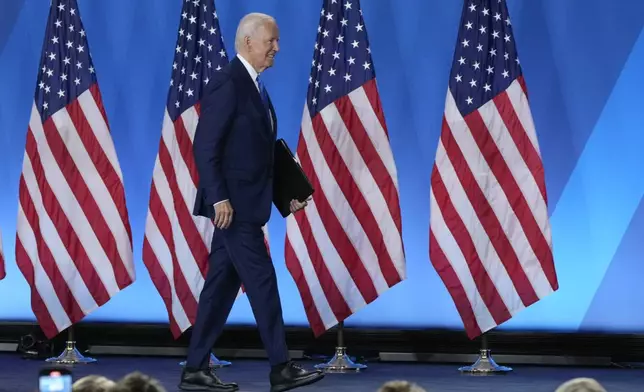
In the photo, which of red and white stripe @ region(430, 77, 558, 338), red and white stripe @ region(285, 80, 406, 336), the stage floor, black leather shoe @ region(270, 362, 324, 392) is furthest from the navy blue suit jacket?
red and white stripe @ region(430, 77, 558, 338)

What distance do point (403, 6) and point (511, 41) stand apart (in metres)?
1.08

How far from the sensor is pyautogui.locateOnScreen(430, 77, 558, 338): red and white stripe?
6223mm

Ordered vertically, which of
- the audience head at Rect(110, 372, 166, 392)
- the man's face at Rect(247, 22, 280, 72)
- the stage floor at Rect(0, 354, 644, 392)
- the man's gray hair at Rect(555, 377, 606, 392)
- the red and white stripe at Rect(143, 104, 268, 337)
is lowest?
the stage floor at Rect(0, 354, 644, 392)

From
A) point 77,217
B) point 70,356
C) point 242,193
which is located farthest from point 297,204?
point 70,356

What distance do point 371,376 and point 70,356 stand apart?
1914mm

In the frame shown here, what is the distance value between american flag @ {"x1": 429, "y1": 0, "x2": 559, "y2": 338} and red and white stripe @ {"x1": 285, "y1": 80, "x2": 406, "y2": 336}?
0.27 meters

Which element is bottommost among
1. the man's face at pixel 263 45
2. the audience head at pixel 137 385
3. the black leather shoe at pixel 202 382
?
the black leather shoe at pixel 202 382

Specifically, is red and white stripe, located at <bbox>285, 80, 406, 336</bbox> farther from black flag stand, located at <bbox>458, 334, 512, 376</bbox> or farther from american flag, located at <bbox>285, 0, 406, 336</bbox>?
black flag stand, located at <bbox>458, 334, 512, 376</bbox>

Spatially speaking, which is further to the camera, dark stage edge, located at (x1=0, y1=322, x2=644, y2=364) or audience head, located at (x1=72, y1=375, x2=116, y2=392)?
dark stage edge, located at (x1=0, y1=322, x2=644, y2=364)

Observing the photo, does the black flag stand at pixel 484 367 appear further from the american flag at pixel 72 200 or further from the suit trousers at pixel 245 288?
the american flag at pixel 72 200

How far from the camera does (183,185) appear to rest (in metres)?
6.69

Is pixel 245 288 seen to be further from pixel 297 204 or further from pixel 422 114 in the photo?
pixel 422 114

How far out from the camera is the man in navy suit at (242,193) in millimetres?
4957

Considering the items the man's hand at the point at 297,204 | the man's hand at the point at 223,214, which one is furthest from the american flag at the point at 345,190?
the man's hand at the point at 223,214
